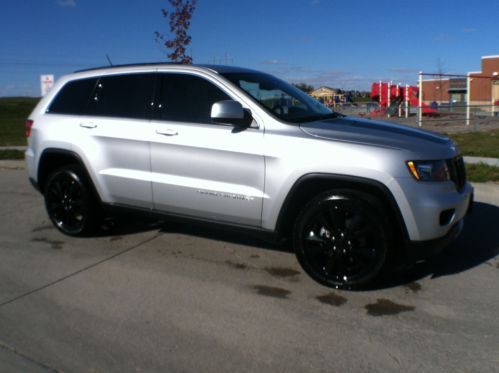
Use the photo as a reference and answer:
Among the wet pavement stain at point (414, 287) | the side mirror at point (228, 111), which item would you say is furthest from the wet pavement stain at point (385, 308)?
the side mirror at point (228, 111)

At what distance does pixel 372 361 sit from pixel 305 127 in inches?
78.5

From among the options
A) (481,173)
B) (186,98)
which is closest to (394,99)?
(481,173)

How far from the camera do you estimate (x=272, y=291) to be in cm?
430

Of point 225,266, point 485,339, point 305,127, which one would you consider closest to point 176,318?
point 225,266

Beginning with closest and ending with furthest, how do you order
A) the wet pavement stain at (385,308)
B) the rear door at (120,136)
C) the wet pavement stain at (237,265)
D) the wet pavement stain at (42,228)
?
the wet pavement stain at (385,308)
the wet pavement stain at (237,265)
the rear door at (120,136)
the wet pavement stain at (42,228)

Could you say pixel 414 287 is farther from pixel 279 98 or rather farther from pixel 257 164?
pixel 279 98

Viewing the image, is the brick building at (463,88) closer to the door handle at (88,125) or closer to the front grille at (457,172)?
the front grille at (457,172)

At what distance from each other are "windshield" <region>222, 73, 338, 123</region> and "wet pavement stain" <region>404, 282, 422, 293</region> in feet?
5.61

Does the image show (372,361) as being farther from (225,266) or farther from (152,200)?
(152,200)

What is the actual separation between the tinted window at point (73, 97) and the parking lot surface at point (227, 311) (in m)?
1.51

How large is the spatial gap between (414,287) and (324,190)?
44.1 inches

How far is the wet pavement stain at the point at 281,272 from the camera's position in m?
4.68

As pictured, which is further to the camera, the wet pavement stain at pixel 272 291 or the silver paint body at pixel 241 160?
the wet pavement stain at pixel 272 291

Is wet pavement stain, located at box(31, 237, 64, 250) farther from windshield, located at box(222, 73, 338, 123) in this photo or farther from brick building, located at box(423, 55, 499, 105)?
brick building, located at box(423, 55, 499, 105)
